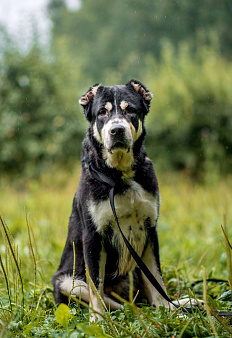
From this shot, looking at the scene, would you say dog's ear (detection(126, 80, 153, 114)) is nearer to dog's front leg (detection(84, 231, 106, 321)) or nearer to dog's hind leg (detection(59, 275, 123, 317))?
dog's front leg (detection(84, 231, 106, 321))

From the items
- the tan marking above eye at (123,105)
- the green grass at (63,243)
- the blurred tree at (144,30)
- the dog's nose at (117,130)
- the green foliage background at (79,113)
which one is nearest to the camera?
the green grass at (63,243)

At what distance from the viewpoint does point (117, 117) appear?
2928mm

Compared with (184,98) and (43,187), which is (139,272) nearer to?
(43,187)

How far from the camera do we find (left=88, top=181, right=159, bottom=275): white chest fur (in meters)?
2.86

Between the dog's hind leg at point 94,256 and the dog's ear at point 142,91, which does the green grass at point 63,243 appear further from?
the dog's ear at point 142,91

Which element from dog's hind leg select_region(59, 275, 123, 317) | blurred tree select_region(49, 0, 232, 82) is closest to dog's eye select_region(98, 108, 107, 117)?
dog's hind leg select_region(59, 275, 123, 317)

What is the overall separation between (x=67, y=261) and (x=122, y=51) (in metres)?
23.6

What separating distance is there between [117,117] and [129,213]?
0.74 m

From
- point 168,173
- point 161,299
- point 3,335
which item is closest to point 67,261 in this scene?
point 161,299

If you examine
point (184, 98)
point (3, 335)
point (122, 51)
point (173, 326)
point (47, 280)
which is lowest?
point (47, 280)

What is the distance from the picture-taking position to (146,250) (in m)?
3.13

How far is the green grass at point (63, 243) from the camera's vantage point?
2.25 meters

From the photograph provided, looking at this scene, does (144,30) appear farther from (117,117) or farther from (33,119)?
(117,117)

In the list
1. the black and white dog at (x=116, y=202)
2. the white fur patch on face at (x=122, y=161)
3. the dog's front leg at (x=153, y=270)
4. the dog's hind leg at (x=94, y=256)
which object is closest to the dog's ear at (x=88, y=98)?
the black and white dog at (x=116, y=202)
